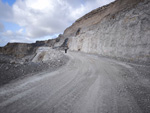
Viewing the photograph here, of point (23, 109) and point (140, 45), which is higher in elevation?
point (140, 45)

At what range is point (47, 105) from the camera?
6.49 ft

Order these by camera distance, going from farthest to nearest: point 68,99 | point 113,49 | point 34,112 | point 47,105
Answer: point 113,49, point 68,99, point 47,105, point 34,112

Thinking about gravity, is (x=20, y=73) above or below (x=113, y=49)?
below

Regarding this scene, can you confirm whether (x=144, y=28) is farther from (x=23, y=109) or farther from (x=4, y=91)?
(x=4, y=91)

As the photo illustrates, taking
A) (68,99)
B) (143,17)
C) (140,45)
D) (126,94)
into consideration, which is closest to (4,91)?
(68,99)

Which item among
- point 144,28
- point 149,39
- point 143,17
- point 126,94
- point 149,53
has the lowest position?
point 126,94

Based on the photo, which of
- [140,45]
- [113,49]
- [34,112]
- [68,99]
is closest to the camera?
[34,112]

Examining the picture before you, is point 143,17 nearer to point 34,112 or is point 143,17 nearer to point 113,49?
point 113,49

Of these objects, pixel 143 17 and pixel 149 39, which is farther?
pixel 143 17

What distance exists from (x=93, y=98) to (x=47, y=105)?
55.3 inches

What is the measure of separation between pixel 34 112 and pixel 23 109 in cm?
33

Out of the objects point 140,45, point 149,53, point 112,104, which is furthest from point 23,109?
point 140,45

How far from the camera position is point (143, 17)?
870cm

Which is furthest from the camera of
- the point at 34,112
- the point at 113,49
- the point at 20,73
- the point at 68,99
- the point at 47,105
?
the point at 113,49
